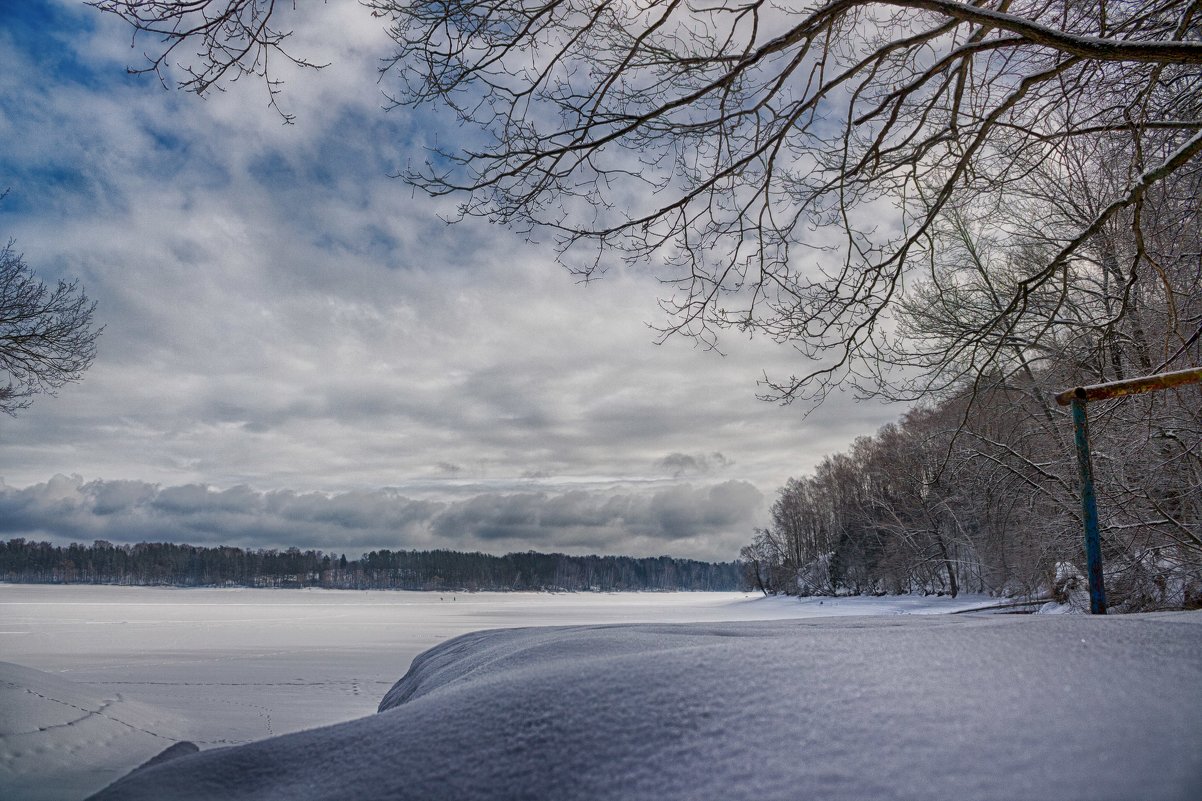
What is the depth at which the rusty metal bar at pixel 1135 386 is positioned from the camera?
9.40 ft

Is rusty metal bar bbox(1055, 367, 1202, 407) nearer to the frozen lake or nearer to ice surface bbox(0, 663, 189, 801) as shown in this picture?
the frozen lake

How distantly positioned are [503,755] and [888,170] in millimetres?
6019

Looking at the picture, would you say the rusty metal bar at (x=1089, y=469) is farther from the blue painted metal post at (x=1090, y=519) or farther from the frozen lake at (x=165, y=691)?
the frozen lake at (x=165, y=691)

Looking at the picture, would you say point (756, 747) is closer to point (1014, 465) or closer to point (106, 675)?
point (106, 675)

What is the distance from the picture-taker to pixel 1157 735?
101 centimetres

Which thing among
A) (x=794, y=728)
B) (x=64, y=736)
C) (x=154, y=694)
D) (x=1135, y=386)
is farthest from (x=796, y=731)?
(x=154, y=694)

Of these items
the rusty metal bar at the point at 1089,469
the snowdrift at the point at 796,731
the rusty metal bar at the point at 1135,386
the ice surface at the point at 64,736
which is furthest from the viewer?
the rusty metal bar at the point at 1089,469

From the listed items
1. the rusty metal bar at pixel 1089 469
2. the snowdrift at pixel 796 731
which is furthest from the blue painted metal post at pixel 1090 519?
the snowdrift at pixel 796 731

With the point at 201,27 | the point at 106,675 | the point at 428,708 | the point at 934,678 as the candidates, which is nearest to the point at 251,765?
the point at 428,708

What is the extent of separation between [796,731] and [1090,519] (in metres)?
2.89

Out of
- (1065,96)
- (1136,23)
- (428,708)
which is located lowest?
(428,708)

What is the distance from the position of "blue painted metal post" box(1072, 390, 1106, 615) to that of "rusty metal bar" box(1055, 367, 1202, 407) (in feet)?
0.12

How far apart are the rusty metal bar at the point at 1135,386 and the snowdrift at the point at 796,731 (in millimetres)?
1614

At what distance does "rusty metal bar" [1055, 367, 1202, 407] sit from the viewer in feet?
9.40
